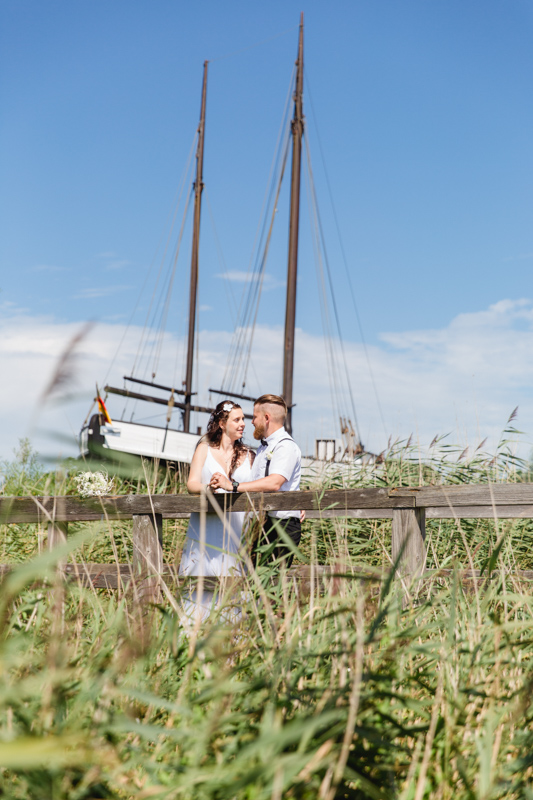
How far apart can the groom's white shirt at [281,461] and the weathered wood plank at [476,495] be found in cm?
67

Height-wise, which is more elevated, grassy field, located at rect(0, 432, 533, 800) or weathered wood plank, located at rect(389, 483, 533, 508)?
weathered wood plank, located at rect(389, 483, 533, 508)

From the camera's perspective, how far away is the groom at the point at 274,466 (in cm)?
392

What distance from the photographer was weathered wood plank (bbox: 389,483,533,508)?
Result: 137 inches

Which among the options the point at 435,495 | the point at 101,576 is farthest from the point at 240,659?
the point at 101,576

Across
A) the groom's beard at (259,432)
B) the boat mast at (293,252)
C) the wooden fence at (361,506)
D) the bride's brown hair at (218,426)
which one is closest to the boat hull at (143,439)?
the boat mast at (293,252)

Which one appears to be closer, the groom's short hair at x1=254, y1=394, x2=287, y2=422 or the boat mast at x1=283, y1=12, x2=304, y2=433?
the groom's short hair at x1=254, y1=394, x2=287, y2=422

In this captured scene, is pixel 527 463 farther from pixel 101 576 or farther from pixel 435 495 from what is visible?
pixel 101 576

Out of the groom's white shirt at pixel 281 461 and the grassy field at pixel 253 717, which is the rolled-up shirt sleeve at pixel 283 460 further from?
the grassy field at pixel 253 717

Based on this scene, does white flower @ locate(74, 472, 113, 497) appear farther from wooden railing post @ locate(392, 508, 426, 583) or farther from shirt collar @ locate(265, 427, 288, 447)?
wooden railing post @ locate(392, 508, 426, 583)

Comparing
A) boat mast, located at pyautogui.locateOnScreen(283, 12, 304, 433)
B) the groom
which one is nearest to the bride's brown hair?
the groom

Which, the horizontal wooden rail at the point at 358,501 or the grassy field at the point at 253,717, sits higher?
the horizontal wooden rail at the point at 358,501

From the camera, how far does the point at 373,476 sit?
7211 mm

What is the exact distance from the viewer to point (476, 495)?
3539 millimetres

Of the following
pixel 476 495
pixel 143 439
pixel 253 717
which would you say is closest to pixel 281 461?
pixel 476 495
